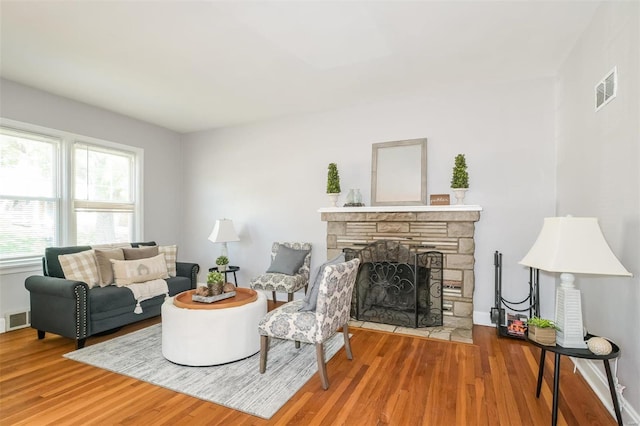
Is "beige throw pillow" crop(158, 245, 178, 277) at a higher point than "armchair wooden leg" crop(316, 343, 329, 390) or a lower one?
higher

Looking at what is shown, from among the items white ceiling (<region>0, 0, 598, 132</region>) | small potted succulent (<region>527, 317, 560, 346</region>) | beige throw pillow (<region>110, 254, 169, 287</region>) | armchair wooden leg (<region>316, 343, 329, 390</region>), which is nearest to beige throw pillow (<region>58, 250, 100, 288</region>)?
beige throw pillow (<region>110, 254, 169, 287</region>)

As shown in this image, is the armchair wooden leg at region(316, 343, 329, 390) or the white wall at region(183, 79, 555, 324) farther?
the white wall at region(183, 79, 555, 324)

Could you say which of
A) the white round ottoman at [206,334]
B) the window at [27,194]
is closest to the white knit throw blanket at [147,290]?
the white round ottoman at [206,334]

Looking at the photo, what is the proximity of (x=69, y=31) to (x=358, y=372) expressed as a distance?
12.1 feet

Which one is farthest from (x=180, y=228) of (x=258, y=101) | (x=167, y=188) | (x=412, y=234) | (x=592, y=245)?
(x=592, y=245)

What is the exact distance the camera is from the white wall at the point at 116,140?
380 centimetres

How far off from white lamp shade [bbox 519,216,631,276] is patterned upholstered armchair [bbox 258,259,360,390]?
1306 millimetres

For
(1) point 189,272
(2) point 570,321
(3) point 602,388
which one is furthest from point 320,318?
(1) point 189,272

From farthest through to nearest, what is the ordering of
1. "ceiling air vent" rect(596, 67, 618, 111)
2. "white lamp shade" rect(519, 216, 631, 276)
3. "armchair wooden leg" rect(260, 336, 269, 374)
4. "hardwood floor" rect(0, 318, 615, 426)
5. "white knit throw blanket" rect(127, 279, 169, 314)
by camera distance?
"white knit throw blanket" rect(127, 279, 169, 314) < "armchair wooden leg" rect(260, 336, 269, 374) < "ceiling air vent" rect(596, 67, 618, 111) < "hardwood floor" rect(0, 318, 615, 426) < "white lamp shade" rect(519, 216, 631, 276)

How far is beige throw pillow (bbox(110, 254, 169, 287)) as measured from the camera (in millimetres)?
3732

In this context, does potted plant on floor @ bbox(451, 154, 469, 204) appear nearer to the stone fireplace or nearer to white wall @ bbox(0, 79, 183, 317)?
the stone fireplace

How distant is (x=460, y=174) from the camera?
377cm

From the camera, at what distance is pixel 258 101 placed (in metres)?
4.42

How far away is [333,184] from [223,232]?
1.83 meters
